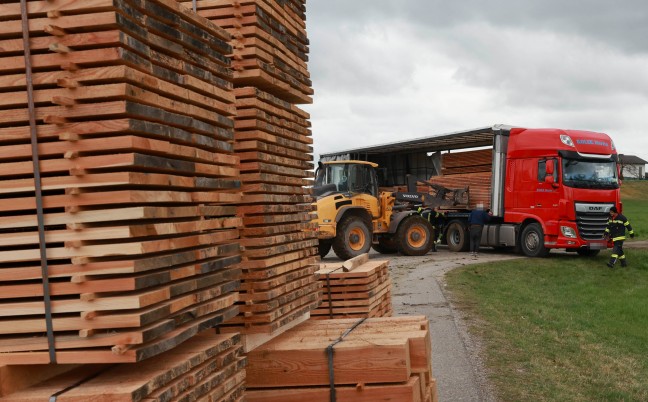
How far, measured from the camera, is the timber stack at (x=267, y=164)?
4.89 m

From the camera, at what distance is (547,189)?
1834 cm

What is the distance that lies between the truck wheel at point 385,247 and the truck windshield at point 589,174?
556 centimetres

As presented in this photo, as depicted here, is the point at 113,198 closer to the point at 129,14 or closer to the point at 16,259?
the point at 16,259

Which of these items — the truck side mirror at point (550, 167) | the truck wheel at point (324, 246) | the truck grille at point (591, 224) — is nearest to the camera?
the truck side mirror at point (550, 167)

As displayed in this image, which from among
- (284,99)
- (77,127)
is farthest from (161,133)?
(284,99)

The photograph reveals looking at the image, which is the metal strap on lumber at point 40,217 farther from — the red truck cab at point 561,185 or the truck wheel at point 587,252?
the truck wheel at point 587,252

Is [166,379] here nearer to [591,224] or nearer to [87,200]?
[87,200]

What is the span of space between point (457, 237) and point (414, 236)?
243 cm

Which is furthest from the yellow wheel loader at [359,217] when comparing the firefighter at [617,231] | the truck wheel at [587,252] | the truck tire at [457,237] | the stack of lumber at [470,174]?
the firefighter at [617,231]

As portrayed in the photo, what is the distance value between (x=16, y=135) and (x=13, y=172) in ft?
0.58

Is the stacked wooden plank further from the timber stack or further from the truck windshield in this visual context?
the truck windshield

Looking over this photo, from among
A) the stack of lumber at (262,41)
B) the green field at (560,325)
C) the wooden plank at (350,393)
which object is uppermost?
the stack of lumber at (262,41)

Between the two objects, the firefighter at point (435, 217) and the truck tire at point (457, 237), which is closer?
the truck tire at point (457, 237)

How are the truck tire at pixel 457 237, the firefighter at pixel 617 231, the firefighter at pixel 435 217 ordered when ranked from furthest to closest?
the firefighter at pixel 435 217 → the truck tire at pixel 457 237 → the firefighter at pixel 617 231
